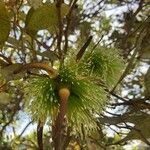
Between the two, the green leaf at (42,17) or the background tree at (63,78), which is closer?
the background tree at (63,78)

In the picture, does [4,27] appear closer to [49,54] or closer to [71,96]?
[49,54]

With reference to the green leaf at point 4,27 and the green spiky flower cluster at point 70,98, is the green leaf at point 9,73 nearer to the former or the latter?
the green spiky flower cluster at point 70,98

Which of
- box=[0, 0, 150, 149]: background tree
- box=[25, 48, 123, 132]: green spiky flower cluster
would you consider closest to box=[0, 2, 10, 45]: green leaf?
box=[0, 0, 150, 149]: background tree

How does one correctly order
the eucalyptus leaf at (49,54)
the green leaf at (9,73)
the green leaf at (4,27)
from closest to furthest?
the green leaf at (9,73), the green leaf at (4,27), the eucalyptus leaf at (49,54)

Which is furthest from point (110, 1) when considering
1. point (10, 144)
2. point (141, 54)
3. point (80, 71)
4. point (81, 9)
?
point (80, 71)

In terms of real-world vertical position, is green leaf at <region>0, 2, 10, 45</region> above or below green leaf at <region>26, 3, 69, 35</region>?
below

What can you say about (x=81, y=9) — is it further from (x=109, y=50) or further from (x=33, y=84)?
(x=33, y=84)

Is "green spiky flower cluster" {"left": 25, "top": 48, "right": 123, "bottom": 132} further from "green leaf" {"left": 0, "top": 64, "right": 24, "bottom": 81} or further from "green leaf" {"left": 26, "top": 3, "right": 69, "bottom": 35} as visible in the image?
"green leaf" {"left": 26, "top": 3, "right": 69, "bottom": 35}

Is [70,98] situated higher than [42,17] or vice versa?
[42,17]

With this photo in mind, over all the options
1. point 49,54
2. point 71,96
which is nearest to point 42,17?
point 49,54

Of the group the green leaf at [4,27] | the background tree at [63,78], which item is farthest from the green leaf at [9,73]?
the green leaf at [4,27]
